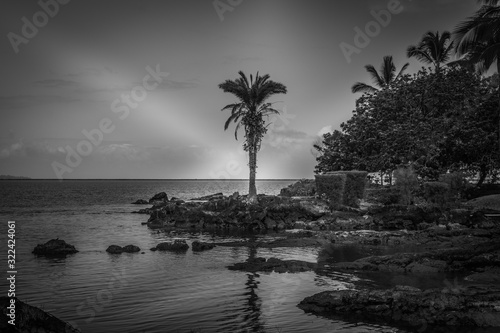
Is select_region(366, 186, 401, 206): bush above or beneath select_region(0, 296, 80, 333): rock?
above

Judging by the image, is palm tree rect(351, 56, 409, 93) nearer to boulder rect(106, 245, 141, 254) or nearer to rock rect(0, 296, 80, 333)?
boulder rect(106, 245, 141, 254)

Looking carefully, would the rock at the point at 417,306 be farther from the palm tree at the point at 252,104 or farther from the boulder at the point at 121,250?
the palm tree at the point at 252,104

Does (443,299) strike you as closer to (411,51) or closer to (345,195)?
(345,195)

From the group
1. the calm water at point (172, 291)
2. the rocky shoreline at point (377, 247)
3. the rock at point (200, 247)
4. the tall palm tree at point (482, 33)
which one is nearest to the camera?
the rocky shoreline at point (377, 247)

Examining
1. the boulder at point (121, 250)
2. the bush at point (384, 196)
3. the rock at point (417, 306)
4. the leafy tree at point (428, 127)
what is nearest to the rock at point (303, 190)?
the leafy tree at point (428, 127)

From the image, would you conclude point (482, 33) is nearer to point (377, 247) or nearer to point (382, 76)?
point (377, 247)

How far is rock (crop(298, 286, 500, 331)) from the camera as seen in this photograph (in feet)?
33.2

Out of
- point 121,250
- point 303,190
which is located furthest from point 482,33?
point 303,190

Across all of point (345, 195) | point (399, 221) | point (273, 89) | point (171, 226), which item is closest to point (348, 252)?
point (399, 221)

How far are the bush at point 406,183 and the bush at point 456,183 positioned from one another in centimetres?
239

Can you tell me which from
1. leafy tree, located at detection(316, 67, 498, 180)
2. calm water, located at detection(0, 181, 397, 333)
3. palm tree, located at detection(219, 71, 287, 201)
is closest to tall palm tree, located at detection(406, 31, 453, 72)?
leafy tree, located at detection(316, 67, 498, 180)

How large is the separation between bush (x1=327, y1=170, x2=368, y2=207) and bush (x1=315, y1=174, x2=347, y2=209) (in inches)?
14.4

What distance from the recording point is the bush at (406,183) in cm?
3816

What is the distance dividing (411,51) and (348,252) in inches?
1358
